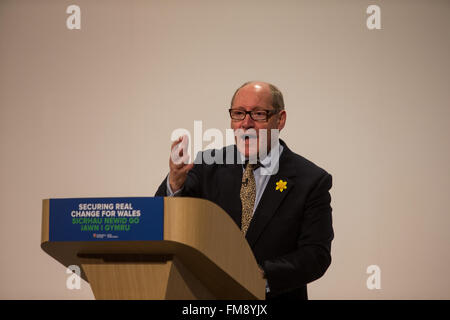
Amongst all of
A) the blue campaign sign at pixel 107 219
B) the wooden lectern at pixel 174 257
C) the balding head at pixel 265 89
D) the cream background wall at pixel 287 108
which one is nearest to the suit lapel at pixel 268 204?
the balding head at pixel 265 89

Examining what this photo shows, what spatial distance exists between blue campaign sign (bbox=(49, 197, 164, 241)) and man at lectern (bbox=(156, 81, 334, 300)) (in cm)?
49

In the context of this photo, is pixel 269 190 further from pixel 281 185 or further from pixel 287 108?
pixel 287 108

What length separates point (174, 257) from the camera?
1535mm

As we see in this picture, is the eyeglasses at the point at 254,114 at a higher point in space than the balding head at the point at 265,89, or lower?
lower

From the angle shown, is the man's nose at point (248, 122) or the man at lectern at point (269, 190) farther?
the man's nose at point (248, 122)

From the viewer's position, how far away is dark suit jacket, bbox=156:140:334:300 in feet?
6.92

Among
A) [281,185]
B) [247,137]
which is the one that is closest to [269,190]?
[281,185]

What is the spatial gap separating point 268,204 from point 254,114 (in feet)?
1.10

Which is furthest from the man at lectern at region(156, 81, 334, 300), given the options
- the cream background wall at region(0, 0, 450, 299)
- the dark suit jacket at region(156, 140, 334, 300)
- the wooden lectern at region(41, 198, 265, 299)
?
the cream background wall at region(0, 0, 450, 299)

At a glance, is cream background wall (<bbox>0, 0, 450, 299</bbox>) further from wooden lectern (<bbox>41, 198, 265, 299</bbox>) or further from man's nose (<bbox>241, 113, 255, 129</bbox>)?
wooden lectern (<bbox>41, 198, 265, 299</bbox>)

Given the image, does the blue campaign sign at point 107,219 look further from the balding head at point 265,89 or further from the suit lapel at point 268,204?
the balding head at point 265,89

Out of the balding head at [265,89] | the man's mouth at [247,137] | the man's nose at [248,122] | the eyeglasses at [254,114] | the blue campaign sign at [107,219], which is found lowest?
the blue campaign sign at [107,219]

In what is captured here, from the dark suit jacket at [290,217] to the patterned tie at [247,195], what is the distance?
19 millimetres

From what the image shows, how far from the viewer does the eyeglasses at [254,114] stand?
7.51 ft
